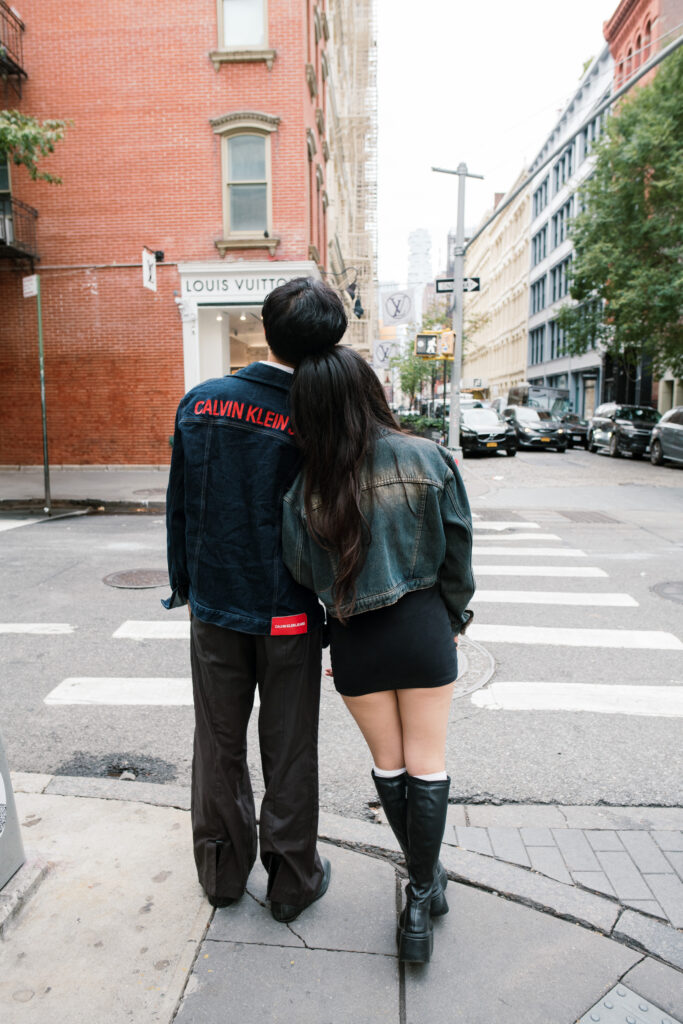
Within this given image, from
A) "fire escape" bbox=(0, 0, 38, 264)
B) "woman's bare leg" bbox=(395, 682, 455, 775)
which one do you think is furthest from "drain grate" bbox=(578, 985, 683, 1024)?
"fire escape" bbox=(0, 0, 38, 264)

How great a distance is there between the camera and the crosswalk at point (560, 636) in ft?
14.6

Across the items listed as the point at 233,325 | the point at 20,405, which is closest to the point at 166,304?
the point at 233,325

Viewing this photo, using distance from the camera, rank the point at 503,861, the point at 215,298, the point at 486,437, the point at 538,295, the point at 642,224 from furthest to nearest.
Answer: the point at 538,295, the point at 486,437, the point at 642,224, the point at 215,298, the point at 503,861

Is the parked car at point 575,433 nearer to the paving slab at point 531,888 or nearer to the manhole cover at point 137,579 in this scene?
the manhole cover at point 137,579

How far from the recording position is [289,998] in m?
2.10

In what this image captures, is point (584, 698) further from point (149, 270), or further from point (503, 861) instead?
point (149, 270)

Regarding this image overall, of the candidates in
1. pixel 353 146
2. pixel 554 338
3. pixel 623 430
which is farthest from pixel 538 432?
pixel 554 338

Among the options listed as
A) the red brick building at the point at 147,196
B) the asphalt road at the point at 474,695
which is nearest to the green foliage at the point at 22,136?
the red brick building at the point at 147,196

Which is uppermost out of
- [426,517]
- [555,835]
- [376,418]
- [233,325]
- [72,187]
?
[72,187]

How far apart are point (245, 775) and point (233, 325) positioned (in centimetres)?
1703

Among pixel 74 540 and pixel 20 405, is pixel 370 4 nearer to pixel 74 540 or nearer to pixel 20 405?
pixel 20 405

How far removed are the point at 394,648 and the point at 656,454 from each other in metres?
21.1

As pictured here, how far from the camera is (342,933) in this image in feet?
7.79

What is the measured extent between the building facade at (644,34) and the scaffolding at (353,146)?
10959mm
